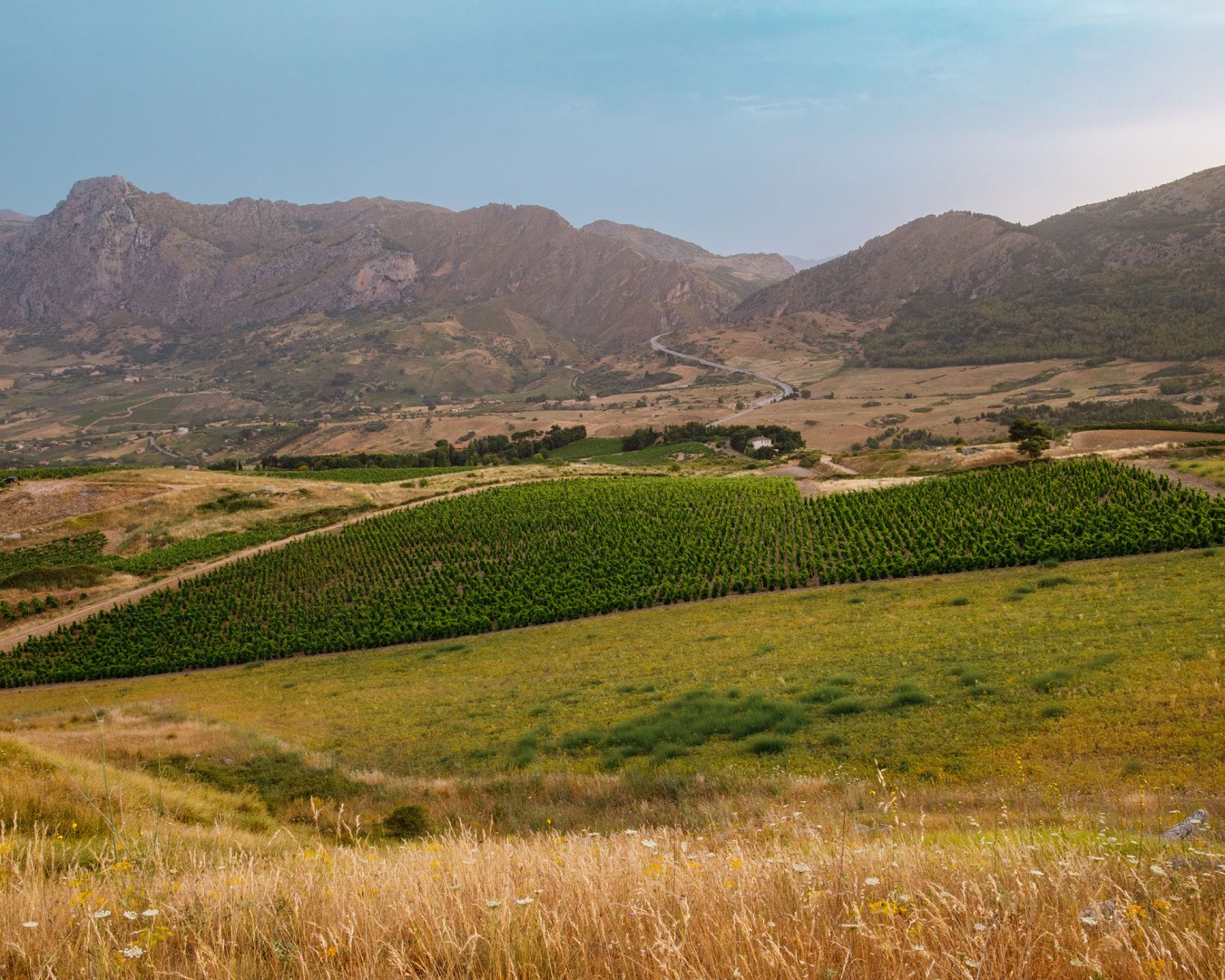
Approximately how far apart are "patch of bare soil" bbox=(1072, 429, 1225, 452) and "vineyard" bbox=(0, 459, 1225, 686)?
1610cm

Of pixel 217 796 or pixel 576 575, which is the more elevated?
pixel 217 796

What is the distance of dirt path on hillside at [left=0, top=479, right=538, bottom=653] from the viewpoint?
118ft

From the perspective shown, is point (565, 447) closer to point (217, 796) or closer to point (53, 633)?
point (53, 633)

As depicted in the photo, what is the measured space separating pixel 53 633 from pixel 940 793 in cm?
4248

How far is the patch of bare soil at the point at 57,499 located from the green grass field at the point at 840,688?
29.8m

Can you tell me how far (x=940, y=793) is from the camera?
9156 millimetres

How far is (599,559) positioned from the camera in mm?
37469

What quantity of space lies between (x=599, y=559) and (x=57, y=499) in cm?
4854

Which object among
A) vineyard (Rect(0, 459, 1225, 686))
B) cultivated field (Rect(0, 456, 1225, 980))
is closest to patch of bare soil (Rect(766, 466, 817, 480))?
vineyard (Rect(0, 459, 1225, 686))

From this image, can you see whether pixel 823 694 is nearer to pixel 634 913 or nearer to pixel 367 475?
pixel 634 913

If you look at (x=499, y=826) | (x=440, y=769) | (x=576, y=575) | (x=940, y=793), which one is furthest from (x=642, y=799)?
(x=576, y=575)

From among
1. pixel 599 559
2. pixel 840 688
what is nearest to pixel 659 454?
pixel 599 559

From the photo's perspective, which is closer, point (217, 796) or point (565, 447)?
point (217, 796)

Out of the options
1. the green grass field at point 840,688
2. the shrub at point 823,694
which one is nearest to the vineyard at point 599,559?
the green grass field at point 840,688
